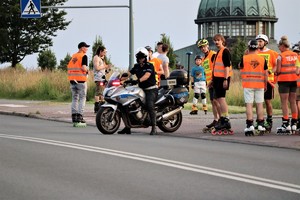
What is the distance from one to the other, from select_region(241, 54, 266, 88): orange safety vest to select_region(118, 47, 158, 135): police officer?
184 cm

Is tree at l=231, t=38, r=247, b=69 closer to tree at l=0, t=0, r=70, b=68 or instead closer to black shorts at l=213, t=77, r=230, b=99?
tree at l=0, t=0, r=70, b=68

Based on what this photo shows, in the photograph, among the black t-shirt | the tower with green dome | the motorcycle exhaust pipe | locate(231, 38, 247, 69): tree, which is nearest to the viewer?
the black t-shirt

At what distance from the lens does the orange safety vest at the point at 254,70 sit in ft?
60.1

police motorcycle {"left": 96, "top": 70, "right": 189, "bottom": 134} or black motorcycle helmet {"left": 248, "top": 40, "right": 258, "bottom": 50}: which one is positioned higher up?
black motorcycle helmet {"left": 248, "top": 40, "right": 258, "bottom": 50}

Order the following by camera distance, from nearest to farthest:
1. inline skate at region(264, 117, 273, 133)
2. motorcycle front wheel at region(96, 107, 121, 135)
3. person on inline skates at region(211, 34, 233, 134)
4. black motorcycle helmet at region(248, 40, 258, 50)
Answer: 1. black motorcycle helmet at region(248, 40, 258, 50)
2. person on inline skates at region(211, 34, 233, 134)
3. motorcycle front wheel at region(96, 107, 121, 135)
4. inline skate at region(264, 117, 273, 133)

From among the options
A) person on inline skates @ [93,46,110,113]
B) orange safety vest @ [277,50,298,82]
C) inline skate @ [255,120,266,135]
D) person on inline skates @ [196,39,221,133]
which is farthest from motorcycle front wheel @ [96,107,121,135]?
person on inline skates @ [93,46,110,113]

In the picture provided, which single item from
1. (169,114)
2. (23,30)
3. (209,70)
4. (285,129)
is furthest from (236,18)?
(285,129)

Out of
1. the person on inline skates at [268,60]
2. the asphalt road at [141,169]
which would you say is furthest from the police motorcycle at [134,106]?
the person on inline skates at [268,60]

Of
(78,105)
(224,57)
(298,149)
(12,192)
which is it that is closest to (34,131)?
(78,105)

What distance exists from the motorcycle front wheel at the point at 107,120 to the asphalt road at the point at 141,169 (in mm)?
656

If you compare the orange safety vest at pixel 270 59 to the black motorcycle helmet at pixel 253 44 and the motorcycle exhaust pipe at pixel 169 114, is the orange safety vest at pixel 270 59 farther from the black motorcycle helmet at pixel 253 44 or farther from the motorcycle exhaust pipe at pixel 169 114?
the motorcycle exhaust pipe at pixel 169 114

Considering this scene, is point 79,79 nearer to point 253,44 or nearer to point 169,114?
point 169,114

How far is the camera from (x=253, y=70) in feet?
60.2

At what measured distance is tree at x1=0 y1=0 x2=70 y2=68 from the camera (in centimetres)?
7591
